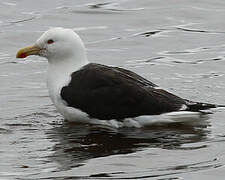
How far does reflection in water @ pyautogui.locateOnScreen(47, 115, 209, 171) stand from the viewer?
11.1 meters

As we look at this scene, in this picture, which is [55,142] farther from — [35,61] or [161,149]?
[35,61]

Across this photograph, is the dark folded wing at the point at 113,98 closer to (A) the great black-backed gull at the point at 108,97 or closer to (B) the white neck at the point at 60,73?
(A) the great black-backed gull at the point at 108,97

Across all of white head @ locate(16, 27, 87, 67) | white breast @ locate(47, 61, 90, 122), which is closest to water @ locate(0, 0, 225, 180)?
white breast @ locate(47, 61, 90, 122)

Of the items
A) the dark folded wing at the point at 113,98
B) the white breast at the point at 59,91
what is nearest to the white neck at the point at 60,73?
the white breast at the point at 59,91

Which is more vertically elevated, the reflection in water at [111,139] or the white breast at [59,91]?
the white breast at [59,91]

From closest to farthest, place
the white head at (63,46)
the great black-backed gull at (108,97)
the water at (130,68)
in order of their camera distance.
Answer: the water at (130,68) → the great black-backed gull at (108,97) → the white head at (63,46)

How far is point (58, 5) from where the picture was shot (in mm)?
20562

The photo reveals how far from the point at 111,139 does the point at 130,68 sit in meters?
4.10

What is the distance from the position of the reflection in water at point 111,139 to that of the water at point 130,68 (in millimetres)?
13

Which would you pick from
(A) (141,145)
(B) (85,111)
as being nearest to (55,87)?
(B) (85,111)

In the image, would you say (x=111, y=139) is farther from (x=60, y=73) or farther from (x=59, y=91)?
(x=60, y=73)

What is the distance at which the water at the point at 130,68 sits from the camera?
10.5 m

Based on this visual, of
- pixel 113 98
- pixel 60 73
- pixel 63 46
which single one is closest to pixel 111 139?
pixel 113 98

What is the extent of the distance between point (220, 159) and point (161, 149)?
88 centimetres
